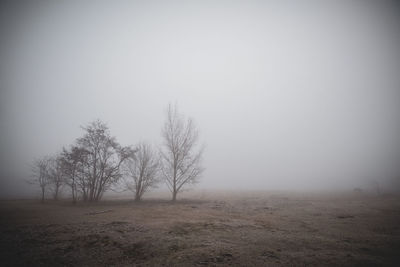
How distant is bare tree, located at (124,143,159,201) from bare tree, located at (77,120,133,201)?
1892 millimetres

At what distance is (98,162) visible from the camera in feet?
78.8

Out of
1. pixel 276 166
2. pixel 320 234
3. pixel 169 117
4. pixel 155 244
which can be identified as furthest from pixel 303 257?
pixel 276 166

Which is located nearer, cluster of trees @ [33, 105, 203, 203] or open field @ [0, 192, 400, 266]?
open field @ [0, 192, 400, 266]

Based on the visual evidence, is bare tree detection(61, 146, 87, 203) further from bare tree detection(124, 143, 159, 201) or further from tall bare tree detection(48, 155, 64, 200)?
tall bare tree detection(48, 155, 64, 200)

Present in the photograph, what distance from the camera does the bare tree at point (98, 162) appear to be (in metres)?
23.5

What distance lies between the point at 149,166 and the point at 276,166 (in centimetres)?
14692

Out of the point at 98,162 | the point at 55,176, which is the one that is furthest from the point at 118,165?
the point at 55,176

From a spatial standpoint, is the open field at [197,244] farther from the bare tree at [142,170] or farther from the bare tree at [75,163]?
the bare tree at [142,170]

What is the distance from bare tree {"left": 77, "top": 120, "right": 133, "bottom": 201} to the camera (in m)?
23.5

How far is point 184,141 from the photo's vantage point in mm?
25281

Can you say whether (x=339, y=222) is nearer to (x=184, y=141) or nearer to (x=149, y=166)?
(x=184, y=141)

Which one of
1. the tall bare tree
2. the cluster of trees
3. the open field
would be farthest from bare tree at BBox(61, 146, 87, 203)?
the open field

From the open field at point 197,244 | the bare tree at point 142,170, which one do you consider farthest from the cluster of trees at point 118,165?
the open field at point 197,244

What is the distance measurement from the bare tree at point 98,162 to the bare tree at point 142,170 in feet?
6.21
